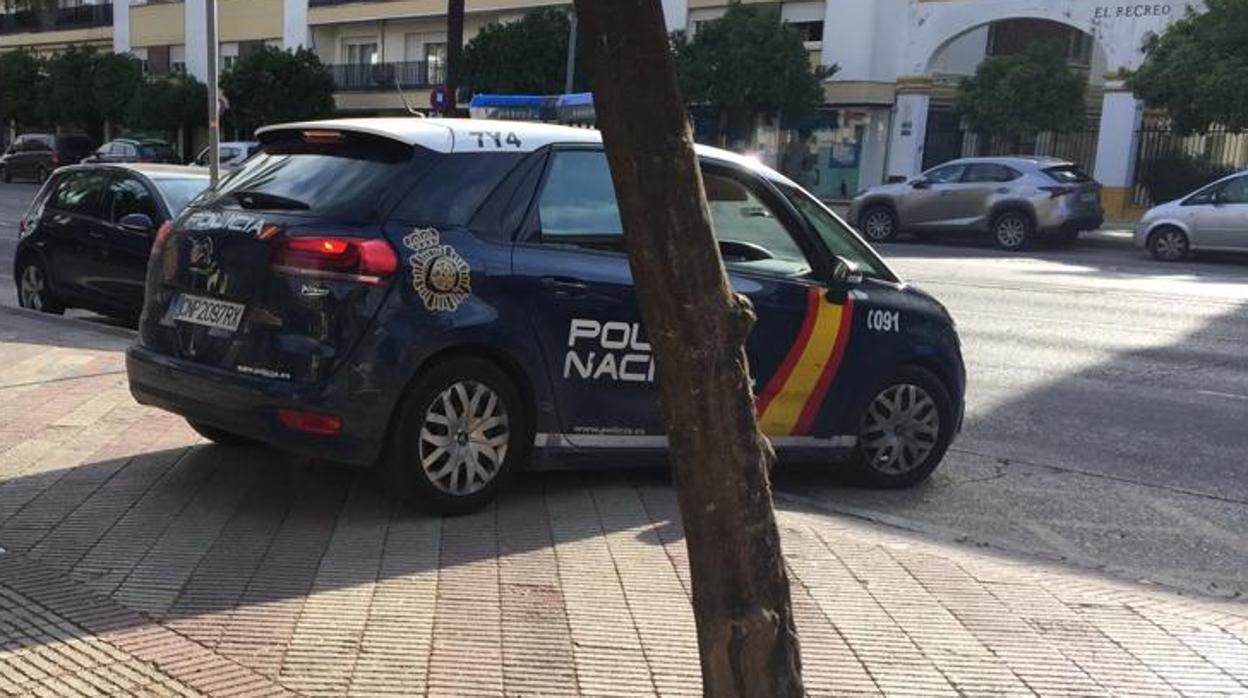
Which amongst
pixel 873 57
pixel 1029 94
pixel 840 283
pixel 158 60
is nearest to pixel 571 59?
pixel 873 57

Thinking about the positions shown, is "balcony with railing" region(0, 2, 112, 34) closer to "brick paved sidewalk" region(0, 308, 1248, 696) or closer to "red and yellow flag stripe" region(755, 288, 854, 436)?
"brick paved sidewalk" region(0, 308, 1248, 696)

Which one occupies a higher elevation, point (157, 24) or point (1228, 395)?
point (157, 24)

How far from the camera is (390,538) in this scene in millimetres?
4742

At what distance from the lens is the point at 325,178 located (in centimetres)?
507

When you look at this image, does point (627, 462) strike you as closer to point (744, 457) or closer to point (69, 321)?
point (744, 457)

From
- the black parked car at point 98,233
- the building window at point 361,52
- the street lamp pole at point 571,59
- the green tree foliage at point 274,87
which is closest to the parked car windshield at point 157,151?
the green tree foliage at point 274,87

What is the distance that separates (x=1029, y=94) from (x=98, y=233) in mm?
22440

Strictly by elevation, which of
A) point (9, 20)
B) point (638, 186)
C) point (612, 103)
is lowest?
point (638, 186)

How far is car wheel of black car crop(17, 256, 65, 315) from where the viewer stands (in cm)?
1075

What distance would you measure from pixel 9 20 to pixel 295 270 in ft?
220

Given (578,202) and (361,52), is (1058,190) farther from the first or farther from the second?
(361,52)

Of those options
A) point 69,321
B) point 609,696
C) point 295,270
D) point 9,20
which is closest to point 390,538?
point 295,270

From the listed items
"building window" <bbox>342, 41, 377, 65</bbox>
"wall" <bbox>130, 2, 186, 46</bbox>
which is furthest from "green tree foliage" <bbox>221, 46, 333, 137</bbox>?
"wall" <bbox>130, 2, 186, 46</bbox>

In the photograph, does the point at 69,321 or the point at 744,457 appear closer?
the point at 744,457
